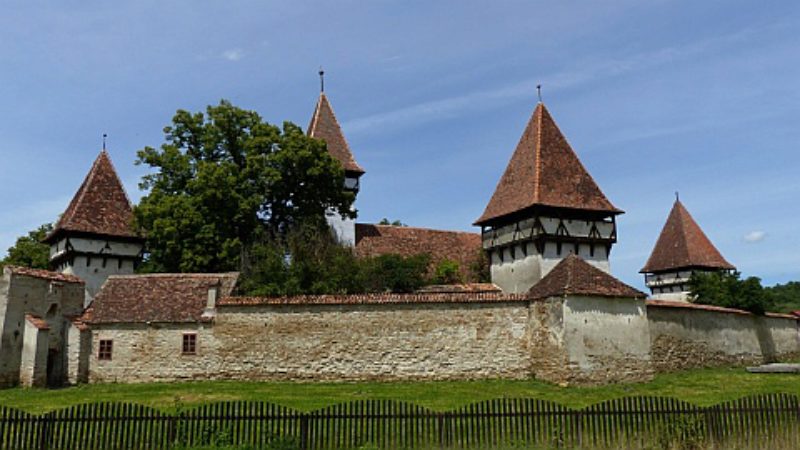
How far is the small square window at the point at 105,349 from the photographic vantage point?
902 inches

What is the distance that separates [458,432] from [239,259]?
18.8 meters

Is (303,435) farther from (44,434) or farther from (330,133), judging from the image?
(330,133)

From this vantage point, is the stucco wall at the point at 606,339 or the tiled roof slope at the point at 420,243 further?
the tiled roof slope at the point at 420,243

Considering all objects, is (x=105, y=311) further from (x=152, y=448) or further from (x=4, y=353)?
(x=152, y=448)

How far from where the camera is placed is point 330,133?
39406 millimetres

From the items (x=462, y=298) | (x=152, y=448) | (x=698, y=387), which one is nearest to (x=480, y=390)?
(x=462, y=298)

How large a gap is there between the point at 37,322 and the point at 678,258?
36037 mm

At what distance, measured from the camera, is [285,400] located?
57.9 ft

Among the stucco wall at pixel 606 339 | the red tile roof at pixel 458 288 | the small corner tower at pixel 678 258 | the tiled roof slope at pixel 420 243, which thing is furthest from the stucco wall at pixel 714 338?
the tiled roof slope at pixel 420 243

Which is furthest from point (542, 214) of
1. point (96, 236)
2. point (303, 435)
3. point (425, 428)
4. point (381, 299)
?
point (96, 236)

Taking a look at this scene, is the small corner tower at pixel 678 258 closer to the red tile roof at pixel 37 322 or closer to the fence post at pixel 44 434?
the red tile roof at pixel 37 322

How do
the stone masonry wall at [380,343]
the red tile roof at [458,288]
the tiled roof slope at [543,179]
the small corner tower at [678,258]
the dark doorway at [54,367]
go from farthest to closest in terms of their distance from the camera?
the small corner tower at [678,258]
the red tile roof at [458,288]
the tiled roof slope at [543,179]
the dark doorway at [54,367]
the stone masonry wall at [380,343]

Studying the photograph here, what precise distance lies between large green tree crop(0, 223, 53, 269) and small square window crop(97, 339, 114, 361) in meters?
14.0

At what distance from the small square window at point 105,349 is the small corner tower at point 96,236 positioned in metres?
7.16
